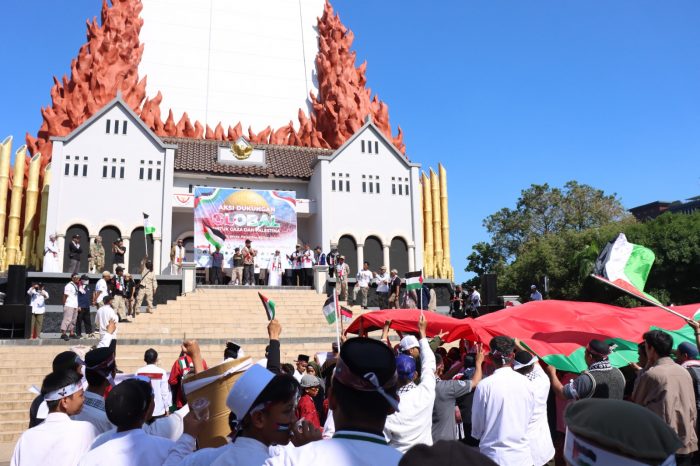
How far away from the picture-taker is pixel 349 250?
32094 millimetres

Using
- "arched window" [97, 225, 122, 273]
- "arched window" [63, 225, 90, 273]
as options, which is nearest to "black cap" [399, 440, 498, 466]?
"arched window" [63, 225, 90, 273]

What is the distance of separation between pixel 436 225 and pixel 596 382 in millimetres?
29182

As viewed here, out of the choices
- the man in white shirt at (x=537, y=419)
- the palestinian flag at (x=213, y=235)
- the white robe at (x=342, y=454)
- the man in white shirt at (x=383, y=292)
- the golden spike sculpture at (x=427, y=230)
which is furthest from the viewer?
the golden spike sculpture at (x=427, y=230)

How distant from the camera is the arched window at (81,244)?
2767cm

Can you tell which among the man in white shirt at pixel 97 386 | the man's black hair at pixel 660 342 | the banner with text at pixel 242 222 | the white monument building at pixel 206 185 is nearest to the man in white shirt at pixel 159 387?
the man in white shirt at pixel 97 386

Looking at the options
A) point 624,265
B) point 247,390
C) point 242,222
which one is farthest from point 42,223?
point 247,390

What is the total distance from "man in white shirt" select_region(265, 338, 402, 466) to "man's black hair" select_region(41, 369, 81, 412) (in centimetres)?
226

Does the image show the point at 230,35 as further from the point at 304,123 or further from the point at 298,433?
the point at 298,433

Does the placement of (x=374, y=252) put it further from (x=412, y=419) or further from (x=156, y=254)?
(x=412, y=419)

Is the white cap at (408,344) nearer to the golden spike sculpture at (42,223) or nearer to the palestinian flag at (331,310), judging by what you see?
the palestinian flag at (331,310)

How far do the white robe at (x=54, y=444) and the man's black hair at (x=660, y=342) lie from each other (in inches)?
196

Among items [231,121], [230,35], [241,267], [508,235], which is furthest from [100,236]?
[508,235]

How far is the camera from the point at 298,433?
288 centimetres

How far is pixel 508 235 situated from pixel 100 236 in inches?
1509
